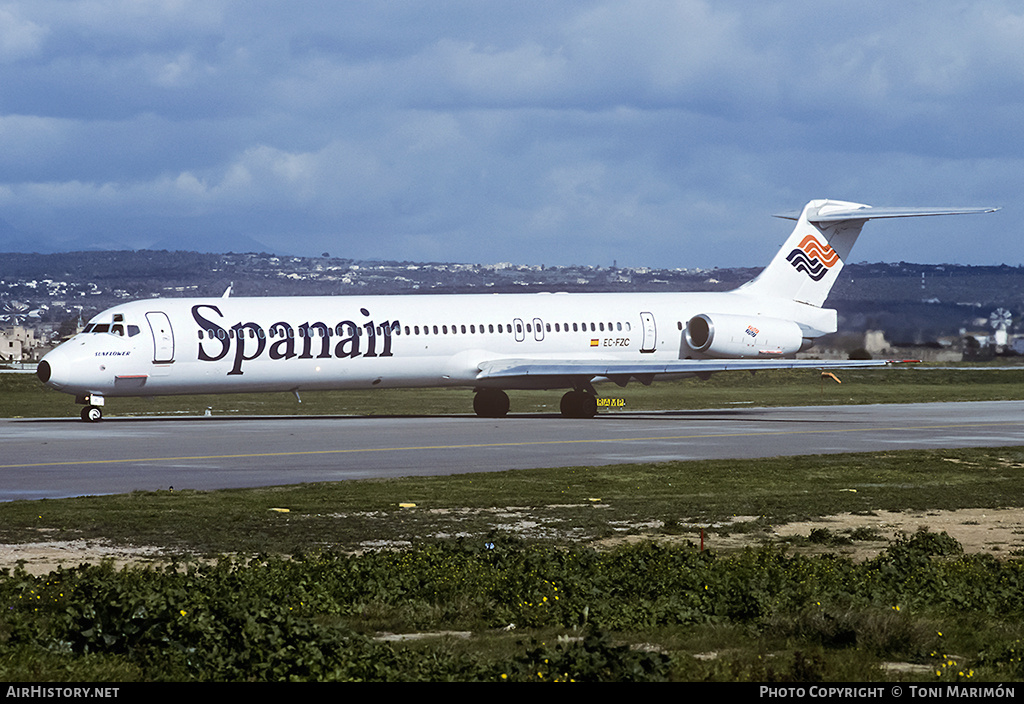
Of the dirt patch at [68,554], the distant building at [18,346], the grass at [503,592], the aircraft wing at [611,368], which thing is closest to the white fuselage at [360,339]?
the aircraft wing at [611,368]

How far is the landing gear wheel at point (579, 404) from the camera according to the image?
42719mm

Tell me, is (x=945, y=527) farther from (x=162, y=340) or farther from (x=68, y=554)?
(x=162, y=340)

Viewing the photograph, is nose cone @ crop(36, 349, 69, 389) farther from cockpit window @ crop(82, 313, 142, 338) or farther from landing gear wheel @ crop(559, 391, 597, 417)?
landing gear wheel @ crop(559, 391, 597, 417)

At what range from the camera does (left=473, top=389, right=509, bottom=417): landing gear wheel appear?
44125mm

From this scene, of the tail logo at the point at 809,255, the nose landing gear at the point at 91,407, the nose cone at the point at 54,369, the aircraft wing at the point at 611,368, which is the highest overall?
the tail logo at the point at 809,255

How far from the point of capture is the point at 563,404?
43188 mm

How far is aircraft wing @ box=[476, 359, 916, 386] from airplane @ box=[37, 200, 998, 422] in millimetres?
54

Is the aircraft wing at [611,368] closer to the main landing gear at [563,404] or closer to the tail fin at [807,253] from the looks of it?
the main landing gear at [563,404]

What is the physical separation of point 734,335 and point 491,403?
858 centimetres

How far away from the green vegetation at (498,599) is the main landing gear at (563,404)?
23258mm

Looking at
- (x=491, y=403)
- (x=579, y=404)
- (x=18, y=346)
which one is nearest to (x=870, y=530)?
(x=579, y=404)

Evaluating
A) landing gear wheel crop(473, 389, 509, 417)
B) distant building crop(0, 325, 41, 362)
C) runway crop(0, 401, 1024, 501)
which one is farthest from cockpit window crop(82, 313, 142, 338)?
distant building crop(0, 325, 41, 362)
